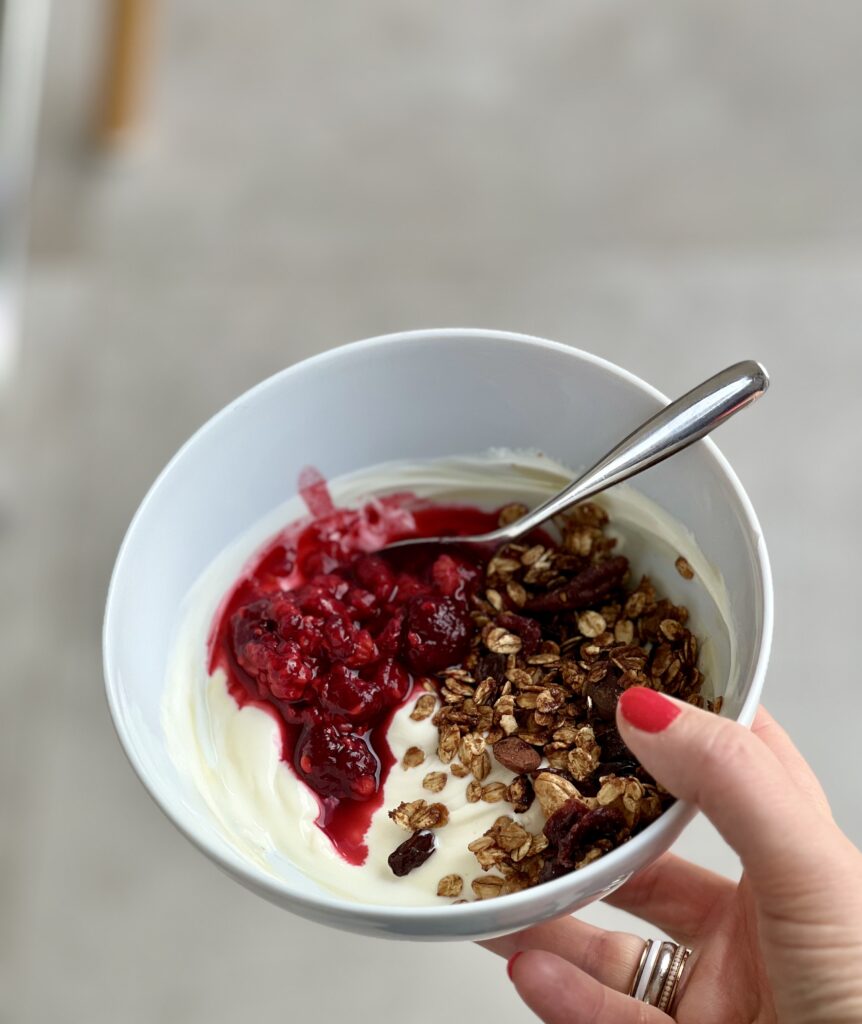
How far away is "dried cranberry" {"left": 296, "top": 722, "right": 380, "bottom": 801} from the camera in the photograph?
1037 millimetres

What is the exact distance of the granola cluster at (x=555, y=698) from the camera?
951mm

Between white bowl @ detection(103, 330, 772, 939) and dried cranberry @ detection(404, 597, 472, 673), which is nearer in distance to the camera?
white bowl @ detection(103, 330, 772, 939)

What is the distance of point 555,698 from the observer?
1023 mm

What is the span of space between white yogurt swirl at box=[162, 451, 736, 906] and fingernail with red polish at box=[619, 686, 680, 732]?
150 mm

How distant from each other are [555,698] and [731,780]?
0.72ft

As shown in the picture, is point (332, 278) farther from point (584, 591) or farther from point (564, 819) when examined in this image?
point (564, 819)

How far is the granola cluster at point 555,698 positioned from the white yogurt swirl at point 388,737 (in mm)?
14

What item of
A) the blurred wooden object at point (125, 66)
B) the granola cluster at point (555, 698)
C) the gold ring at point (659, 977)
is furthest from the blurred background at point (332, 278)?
the granola cluster at point (555, 698)

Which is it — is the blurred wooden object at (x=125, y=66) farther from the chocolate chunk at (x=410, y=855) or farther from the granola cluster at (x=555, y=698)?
the chocolate chunk at (x=410, y=855)

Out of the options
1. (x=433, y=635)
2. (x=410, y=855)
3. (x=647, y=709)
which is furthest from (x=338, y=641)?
(x=647, y=709)

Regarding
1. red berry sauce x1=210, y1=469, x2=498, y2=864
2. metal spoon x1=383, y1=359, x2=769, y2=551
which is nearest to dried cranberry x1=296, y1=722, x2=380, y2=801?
red berry sauce x1=210, y1=469, x2=498, y2=864

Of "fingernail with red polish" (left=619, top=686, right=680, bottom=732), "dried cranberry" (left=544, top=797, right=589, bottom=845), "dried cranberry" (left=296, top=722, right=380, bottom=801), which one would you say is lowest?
"dried cranberry" (left=544, top=797, right=589, bottom=845)

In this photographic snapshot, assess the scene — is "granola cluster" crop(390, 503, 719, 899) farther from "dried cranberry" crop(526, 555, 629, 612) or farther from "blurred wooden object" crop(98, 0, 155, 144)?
"blurred wooden object" crop(98, 0, 155, 144)

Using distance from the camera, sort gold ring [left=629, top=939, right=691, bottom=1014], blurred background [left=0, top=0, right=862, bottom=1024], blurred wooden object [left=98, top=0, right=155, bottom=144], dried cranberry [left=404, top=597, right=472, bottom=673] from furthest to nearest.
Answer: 1. blurred wooden object [left=98, top=0, right=155, bottom=144]
2. blurred background [left=0, top=0, right=862, bottom=1024]
3. gold ring [left=629, top=939, right=691, bottom=1014]
4. dried cranberry [left=404, top=597, right=472, bottom=673]
